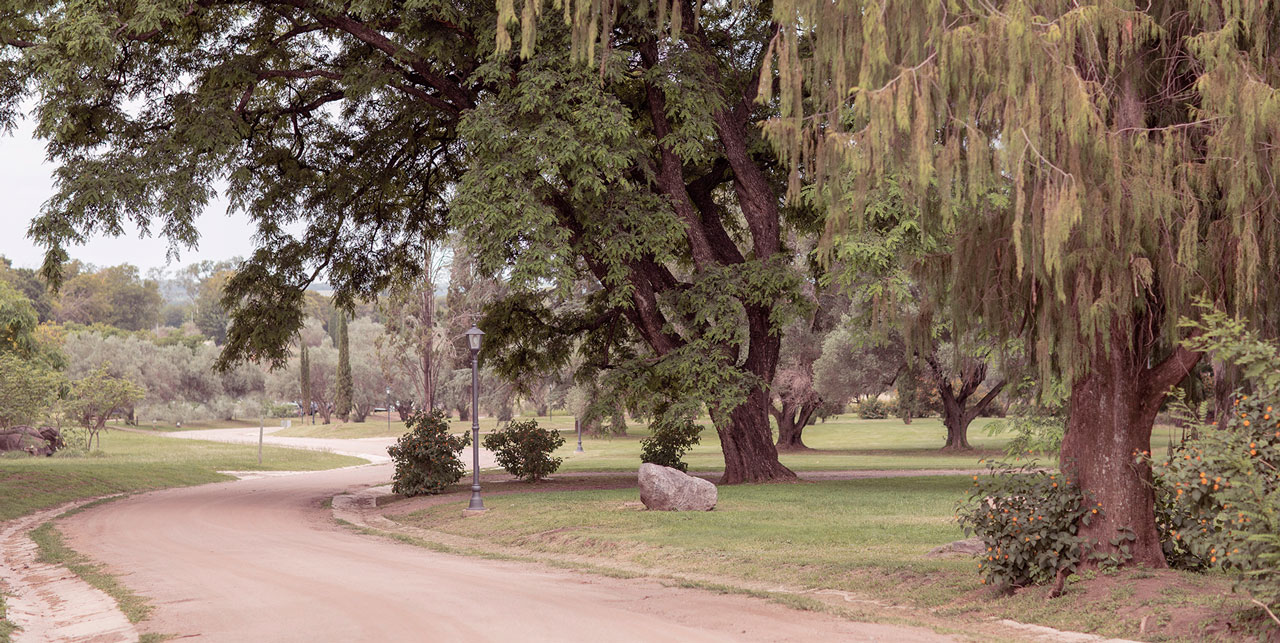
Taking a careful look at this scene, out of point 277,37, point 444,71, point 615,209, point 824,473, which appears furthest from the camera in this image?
point 824,473

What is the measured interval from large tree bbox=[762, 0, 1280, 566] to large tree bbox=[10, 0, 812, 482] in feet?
22.7

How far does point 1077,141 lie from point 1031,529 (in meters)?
3.54

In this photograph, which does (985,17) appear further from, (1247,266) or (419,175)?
(419,175)

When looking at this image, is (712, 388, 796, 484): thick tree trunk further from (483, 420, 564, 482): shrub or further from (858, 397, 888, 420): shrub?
(858, 397, 888, 420): shrub

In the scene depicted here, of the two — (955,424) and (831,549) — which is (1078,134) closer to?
(831,549)

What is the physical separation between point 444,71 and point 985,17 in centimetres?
1532

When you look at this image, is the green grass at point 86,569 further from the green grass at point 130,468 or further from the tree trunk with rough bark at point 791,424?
the tree trunk with rough bark at point 791,424

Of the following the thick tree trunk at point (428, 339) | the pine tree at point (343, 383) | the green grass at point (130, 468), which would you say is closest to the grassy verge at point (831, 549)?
the green grass at point (130, 468)

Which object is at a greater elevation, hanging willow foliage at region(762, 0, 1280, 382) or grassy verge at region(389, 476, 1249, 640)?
hanging willow foliage at region(762, 0, 1280, 382)

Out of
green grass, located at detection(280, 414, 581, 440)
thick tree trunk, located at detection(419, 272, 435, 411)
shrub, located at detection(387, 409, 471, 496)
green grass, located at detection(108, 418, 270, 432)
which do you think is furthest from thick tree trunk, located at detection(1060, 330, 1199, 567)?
green grass, located at detection(108, 418, 270, 432)

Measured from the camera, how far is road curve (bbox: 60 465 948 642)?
27.0ft

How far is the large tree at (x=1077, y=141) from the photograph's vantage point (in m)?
7.43

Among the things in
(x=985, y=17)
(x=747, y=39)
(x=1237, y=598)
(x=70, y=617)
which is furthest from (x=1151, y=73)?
(x=747, y=39)

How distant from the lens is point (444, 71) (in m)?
21.3
